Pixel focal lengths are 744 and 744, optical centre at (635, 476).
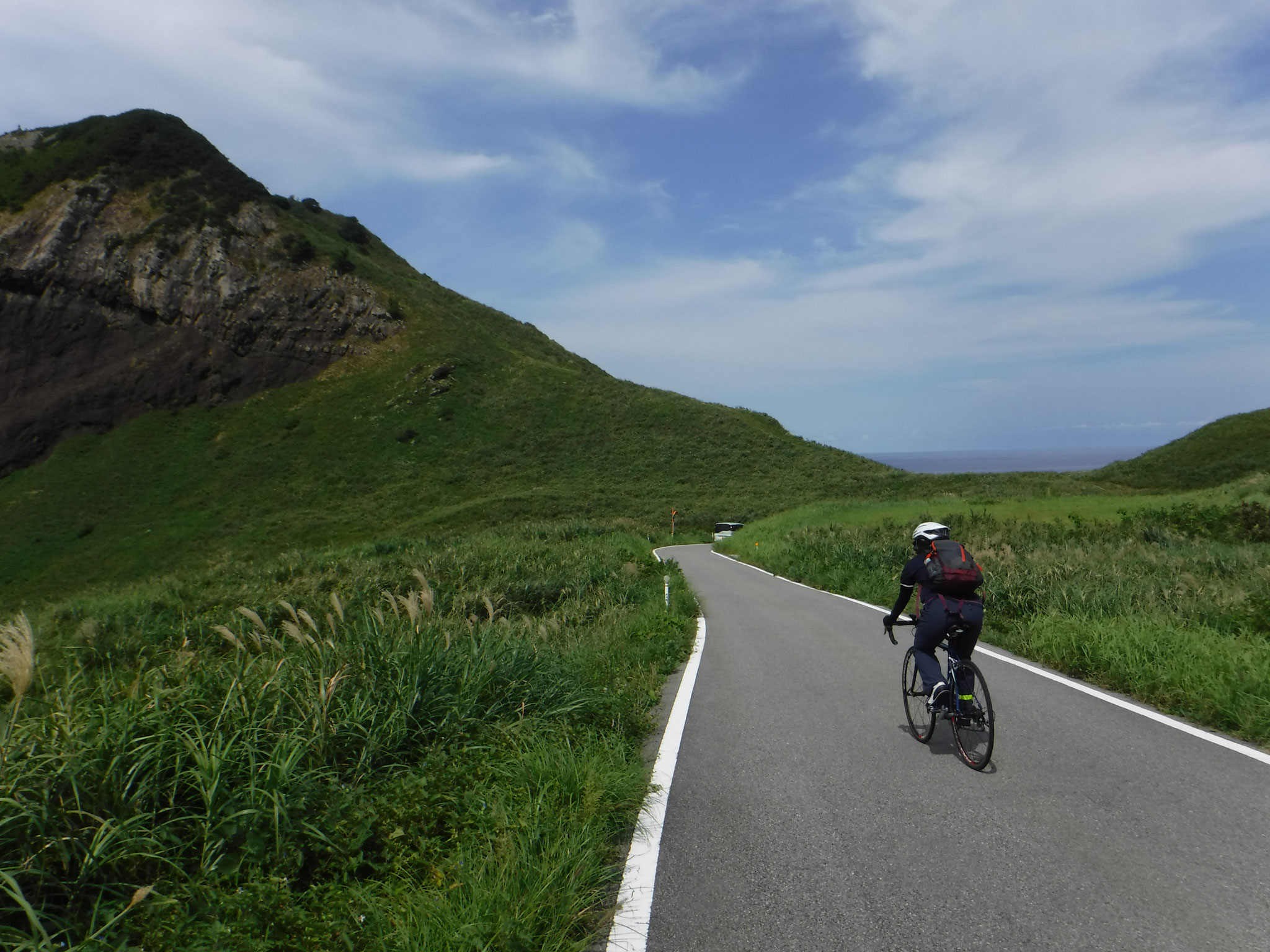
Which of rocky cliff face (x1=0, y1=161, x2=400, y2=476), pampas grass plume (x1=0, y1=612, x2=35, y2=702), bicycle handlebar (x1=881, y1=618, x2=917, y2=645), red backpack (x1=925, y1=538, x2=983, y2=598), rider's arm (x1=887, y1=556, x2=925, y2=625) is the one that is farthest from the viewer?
rocky cliff face (x1=0, y1=161, x2=400, y2=476)

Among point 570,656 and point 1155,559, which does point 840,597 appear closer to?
point 1155,559

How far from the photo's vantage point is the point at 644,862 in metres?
4.11

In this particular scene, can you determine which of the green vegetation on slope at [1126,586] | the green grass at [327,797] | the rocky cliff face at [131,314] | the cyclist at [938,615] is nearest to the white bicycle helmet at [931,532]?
the cyclist at [938,615]

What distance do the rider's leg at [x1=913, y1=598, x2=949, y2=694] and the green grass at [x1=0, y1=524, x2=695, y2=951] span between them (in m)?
2.48

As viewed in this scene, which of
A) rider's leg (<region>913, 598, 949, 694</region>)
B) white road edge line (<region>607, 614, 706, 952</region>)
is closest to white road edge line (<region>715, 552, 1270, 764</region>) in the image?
rider's leg (<region>913, 598, 949, 694</region>)

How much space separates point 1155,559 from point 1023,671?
29.4 ft

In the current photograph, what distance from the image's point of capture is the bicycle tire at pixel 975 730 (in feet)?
18.2

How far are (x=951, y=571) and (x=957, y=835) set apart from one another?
7.13 ft

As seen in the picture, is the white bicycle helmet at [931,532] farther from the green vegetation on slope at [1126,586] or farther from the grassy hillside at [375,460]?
the grassy hillside at [375,460]

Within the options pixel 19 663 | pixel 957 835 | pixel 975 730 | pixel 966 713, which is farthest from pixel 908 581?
pixel 19 663

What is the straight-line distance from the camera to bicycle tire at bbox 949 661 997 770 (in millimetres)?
5551

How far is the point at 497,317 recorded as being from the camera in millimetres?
103938

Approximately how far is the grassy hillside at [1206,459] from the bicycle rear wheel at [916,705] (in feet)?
206

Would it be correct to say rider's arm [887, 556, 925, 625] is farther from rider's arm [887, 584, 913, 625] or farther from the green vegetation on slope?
the green vegetation on slope
